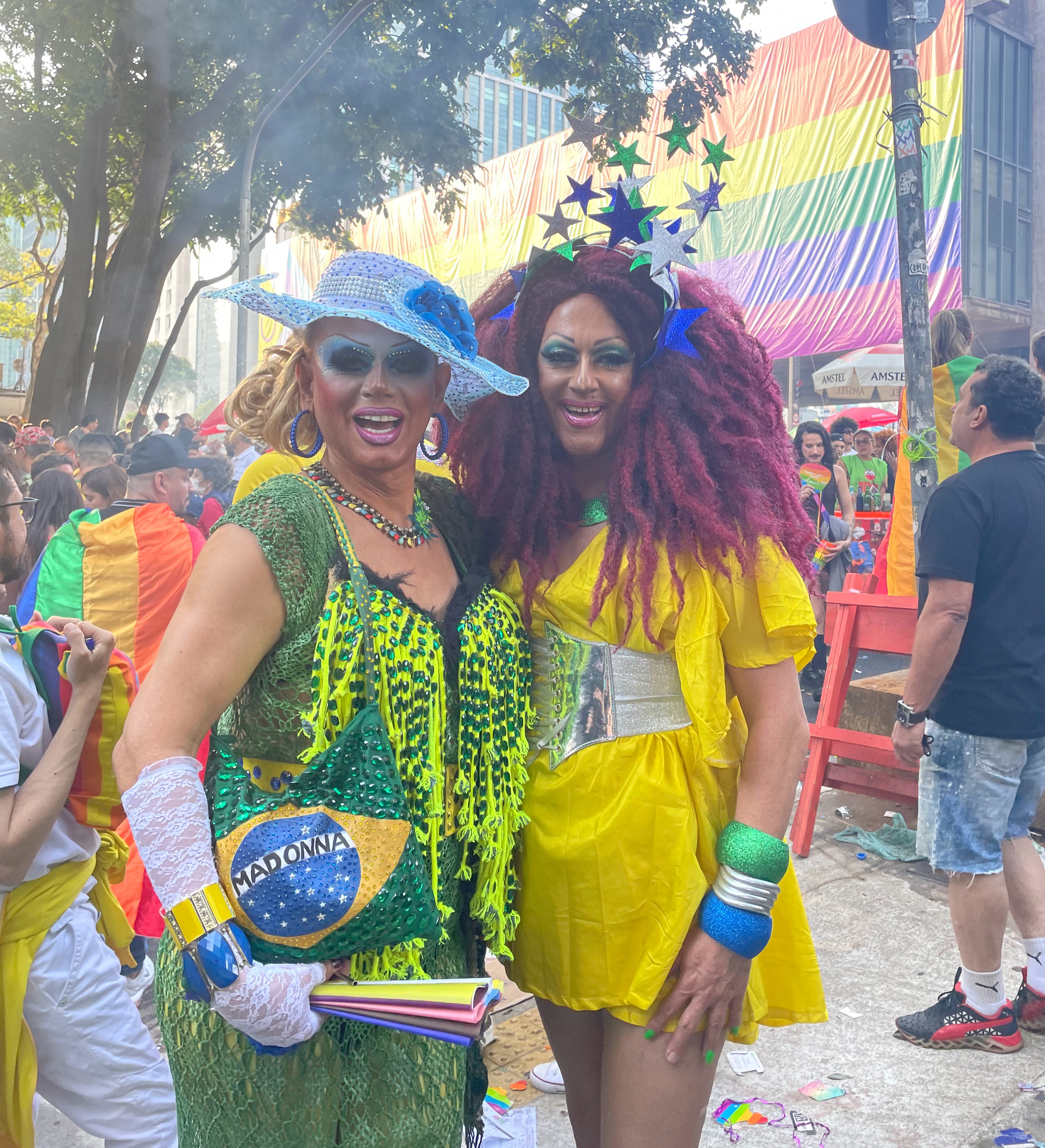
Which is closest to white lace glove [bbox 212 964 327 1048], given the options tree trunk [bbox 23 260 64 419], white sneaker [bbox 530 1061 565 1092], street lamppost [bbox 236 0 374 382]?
white sneaker [bbox 530 1061 565 1092]

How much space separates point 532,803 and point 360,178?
14326 millimetres

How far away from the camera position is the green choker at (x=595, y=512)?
2.03 meters

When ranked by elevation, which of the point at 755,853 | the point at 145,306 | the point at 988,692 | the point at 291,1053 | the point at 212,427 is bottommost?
the point at 291,1053

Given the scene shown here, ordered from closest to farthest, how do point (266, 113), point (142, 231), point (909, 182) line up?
1. point (909, 182)
2. point (266, 113)
3. point (142, 231)

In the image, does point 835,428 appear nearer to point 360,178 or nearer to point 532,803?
point 360,178

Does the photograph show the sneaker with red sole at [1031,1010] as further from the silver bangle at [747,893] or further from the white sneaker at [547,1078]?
the silver bangle at [747,893]

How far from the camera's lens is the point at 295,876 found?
1440mm

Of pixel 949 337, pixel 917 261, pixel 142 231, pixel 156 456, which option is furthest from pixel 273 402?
pixel 142 231

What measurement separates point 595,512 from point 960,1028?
2.29 metres

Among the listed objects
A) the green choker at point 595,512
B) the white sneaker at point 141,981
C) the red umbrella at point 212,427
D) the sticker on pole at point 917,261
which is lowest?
the white sneaker at point 141,981

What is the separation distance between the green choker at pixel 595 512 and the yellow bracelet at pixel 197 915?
101 cm

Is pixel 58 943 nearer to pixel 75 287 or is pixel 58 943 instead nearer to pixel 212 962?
pixel 212 962

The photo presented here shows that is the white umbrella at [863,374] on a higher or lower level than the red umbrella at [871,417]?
higher

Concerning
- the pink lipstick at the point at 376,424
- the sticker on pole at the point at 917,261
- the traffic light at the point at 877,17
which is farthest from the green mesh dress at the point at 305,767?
the traffic light at the point at 877,17
